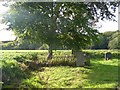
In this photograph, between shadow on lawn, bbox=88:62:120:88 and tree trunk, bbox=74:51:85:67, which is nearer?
shadow on lawn, bbox=88:62:120:88

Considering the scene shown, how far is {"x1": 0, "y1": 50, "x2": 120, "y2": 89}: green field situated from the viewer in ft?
19.8

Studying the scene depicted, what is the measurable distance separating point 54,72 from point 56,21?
412 centimetres

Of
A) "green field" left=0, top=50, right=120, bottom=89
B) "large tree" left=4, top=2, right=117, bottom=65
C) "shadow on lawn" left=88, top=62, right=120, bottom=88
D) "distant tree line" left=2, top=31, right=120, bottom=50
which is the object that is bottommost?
"shadow on lawn" left=88, top=62, right=120, bottom=88

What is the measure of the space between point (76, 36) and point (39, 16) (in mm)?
2261

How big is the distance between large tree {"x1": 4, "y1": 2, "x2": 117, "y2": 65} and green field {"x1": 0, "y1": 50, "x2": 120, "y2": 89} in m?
1.13

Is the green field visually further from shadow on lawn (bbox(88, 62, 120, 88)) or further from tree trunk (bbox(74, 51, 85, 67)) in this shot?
tree trunk (bbox(74, 51, 85, 67))

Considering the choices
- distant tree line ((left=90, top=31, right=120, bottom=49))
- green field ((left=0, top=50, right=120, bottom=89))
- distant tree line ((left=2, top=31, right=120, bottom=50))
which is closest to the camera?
green field ((left=0, top=50, right=120, bottom=89))

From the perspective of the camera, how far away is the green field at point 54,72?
602 cm

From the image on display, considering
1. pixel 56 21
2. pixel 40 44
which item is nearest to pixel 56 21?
pixel 56 21

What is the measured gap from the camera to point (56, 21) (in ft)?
40.5

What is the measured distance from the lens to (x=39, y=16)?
11.9 metres

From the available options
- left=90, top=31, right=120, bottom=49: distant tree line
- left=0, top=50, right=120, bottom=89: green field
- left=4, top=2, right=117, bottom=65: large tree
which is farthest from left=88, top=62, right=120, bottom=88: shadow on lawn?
left=90, top=31, right=120, bottom=49: distant tree line

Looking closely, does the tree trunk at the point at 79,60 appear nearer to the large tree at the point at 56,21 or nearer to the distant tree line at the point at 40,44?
the large tree at the point at 56,21

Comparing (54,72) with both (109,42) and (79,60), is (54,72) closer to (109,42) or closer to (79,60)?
(79,60)
